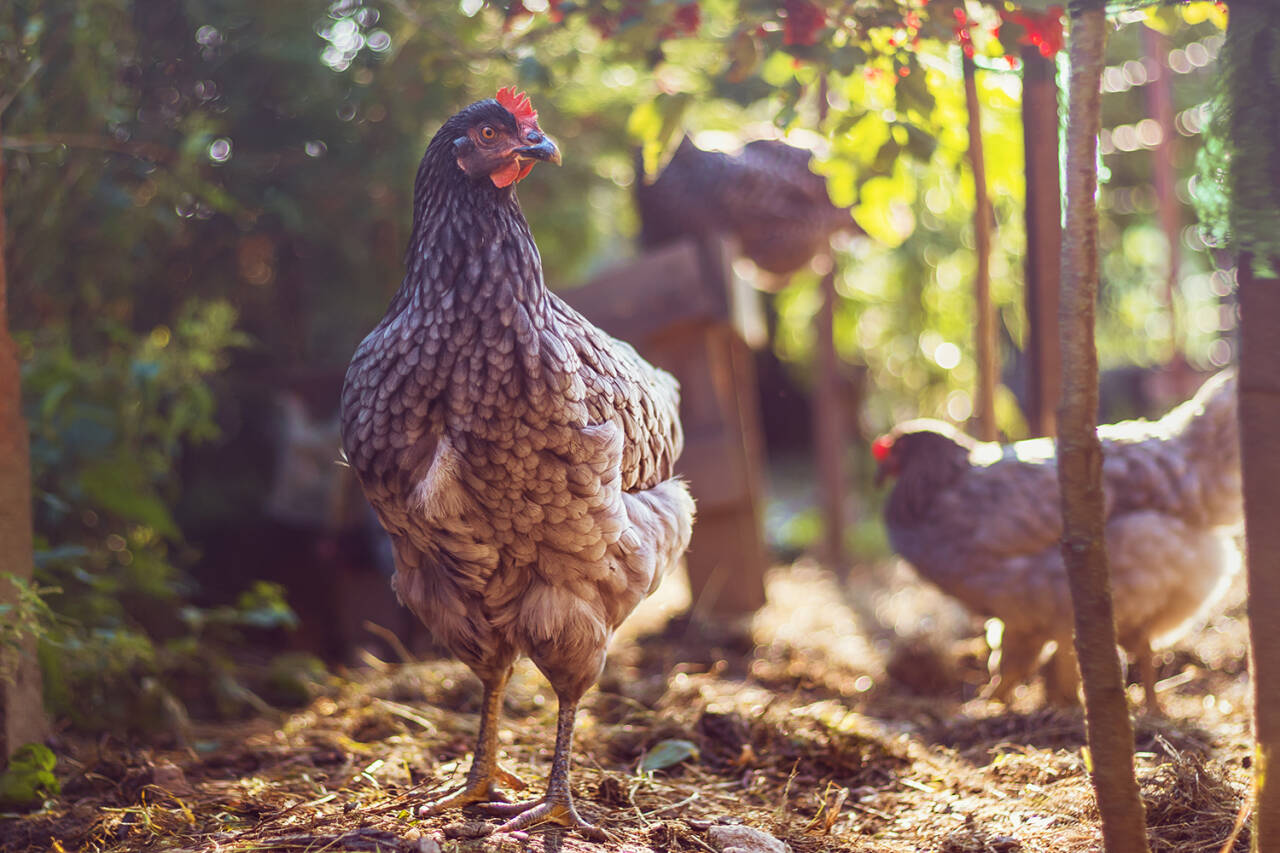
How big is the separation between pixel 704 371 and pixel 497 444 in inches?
105

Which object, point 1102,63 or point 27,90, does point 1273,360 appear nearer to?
point 1102,63

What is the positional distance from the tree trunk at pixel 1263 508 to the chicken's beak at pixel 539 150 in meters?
1.40

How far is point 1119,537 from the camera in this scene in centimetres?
344

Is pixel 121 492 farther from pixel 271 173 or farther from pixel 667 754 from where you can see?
pixel 667 754

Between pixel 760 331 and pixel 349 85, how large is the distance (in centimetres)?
243

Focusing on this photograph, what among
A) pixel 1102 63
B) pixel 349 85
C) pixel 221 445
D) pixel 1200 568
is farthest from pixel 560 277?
pixel 1102 63

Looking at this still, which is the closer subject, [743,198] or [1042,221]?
[1042,221]

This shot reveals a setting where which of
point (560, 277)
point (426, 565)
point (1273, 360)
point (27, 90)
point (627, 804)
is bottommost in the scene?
point (627, 804)

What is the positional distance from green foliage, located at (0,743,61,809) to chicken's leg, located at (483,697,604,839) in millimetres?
1120

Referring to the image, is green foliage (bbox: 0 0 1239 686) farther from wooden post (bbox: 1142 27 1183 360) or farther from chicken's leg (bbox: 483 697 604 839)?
chicken's leg (bbox: 483 697 604 839)

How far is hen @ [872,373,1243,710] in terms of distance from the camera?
3.40 metres

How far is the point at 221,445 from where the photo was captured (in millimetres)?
5250

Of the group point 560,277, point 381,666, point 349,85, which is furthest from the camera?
point 560,277

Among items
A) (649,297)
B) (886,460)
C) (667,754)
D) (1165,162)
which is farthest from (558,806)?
(1165,162)
